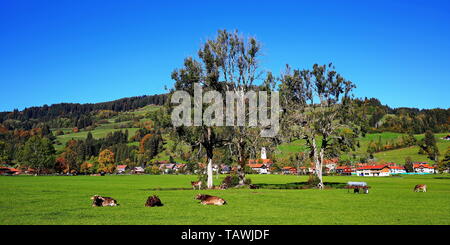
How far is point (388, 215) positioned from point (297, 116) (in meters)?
30.3

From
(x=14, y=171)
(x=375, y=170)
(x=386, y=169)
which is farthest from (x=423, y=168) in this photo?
(x=14, y=171)

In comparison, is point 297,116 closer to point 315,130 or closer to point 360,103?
point 315,130

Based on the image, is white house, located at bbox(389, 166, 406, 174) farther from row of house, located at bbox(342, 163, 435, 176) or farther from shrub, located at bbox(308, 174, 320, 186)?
shrub, located at bbox(308, 174, 320, 186)

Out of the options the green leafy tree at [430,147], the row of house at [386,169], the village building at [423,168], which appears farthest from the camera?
the green leafy tree at [430,147]

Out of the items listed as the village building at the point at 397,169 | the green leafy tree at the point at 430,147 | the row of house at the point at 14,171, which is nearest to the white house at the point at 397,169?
the village building at the point at 397,169

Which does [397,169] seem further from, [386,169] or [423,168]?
[423,168]

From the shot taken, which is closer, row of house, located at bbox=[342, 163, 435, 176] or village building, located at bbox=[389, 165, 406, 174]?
row of house, located at bbox=[342, 163, 435, 176]

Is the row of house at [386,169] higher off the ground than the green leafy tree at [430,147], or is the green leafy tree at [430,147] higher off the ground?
the green leafy tree at [430,147]

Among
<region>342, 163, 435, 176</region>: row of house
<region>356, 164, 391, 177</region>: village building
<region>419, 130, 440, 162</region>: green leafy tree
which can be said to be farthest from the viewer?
<region>419, 130, 440, 162</region>: green leafy tree

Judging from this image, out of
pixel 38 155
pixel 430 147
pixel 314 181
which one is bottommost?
pixel 314 181

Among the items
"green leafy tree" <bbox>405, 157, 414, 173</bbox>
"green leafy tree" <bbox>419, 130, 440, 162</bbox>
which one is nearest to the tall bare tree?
"green leafy tree" <bbox>405, 157, 414, 173</bbox>

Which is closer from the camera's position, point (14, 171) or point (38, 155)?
point (38, 155)

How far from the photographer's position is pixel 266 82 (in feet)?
153

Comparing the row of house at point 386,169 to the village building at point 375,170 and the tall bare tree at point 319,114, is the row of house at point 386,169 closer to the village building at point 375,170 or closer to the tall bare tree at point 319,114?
the village building at point 375,170
